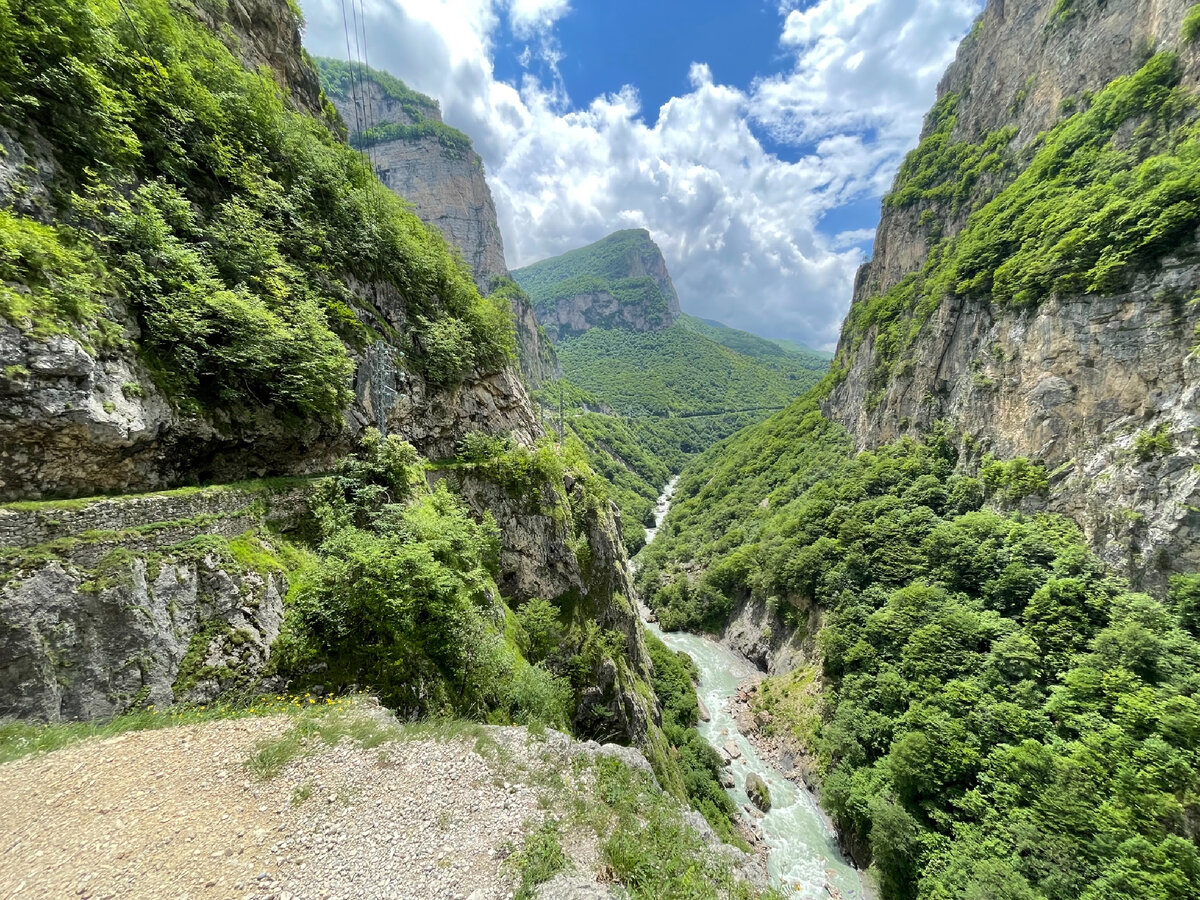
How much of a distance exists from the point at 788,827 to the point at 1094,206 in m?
45.8

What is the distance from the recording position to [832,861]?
21703 millimetres

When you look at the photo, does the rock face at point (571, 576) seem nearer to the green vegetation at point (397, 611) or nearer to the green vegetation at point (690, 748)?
the green vegetation at point (397, 611)

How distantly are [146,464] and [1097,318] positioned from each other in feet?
146

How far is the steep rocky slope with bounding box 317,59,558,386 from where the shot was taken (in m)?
98.0

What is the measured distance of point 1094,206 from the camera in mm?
28312

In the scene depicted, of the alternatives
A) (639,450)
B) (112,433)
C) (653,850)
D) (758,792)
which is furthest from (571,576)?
(639,450)

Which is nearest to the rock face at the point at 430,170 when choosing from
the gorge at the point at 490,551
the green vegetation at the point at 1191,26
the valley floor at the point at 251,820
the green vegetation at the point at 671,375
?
the green vegetation at the point at 671,375

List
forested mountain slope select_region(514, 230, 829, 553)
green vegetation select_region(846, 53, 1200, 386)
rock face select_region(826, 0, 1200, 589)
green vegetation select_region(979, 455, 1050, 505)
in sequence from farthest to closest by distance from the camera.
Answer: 1. forested mountain slope select_region(514, 230, 829, 553)
2. green vegetation select_region(979, 455, 1050, 505)
3. green vegetation select_region(846, 53, 1200, 386)
4. rock face select_region(826, 0, 1200, 589)

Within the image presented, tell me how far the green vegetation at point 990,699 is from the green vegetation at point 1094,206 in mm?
13665

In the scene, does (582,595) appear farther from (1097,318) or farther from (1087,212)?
(1087,212)

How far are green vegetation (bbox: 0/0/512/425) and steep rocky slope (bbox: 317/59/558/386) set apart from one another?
78467mm

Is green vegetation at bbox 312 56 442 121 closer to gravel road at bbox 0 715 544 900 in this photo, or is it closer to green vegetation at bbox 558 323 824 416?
green vegetation at bbox 558 323 824 416

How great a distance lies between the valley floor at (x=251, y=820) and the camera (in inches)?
183

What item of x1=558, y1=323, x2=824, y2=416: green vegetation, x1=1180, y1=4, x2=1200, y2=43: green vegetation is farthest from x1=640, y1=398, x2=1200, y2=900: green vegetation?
x1=558, y1=323, x2=824, y2=416: green vegetation
